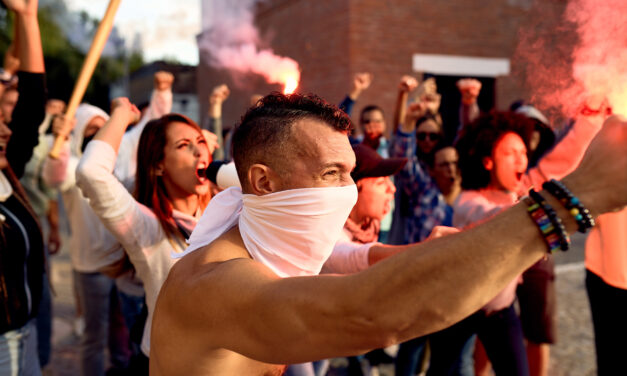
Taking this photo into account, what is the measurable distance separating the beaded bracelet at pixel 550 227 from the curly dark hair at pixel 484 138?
9.16 feet

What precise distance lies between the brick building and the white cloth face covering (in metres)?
9.74

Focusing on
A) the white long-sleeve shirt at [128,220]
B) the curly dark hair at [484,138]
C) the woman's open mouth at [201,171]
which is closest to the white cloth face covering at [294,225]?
the white long-sleeve shirt at [128,220]

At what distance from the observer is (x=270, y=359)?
50.4 inches

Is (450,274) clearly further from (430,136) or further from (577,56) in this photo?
(430,136)

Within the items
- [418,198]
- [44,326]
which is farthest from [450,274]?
[44,326]

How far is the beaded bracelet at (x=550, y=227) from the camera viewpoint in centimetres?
105

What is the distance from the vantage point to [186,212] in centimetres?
307

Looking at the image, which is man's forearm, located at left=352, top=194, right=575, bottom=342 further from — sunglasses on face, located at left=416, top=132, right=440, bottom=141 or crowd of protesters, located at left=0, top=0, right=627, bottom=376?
sunglasses on face, located at left=416, top=132, right=440, bottom=141

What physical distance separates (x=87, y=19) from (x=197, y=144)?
16.2ft

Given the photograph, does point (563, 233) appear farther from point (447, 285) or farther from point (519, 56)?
point (519, 56)

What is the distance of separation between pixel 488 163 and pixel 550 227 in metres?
2.81

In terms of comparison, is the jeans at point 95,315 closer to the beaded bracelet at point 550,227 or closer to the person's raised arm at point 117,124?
the person's raised arm at point 117,124

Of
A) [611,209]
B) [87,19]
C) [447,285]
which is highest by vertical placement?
[87,19]

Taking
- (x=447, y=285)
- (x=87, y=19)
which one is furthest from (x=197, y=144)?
(x=87, y=19)
